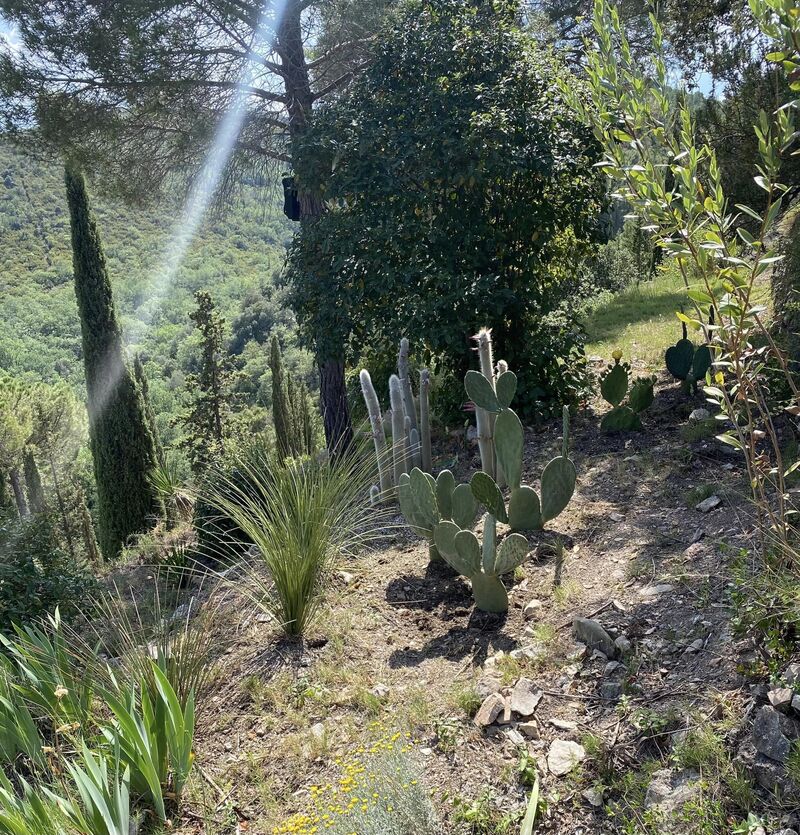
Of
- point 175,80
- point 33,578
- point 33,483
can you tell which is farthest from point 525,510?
point 33,483

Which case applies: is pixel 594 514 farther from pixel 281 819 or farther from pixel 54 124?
pixel 54 124

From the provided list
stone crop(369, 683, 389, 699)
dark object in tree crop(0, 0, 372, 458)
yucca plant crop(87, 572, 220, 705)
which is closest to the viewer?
yucca plant crop(87, 572, 220, 705)

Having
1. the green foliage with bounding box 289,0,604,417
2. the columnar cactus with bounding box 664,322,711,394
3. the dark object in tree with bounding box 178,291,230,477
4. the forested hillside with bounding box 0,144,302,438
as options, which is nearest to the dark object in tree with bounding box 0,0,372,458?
the green foliage with bounding box 289,0,604,417

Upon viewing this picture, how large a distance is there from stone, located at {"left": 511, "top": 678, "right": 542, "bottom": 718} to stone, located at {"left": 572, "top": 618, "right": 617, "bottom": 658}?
0.96 ft

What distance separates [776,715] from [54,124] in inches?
304

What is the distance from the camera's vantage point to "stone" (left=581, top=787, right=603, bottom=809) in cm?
213

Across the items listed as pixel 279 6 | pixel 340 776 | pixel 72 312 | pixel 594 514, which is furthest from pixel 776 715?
pixel 72 312

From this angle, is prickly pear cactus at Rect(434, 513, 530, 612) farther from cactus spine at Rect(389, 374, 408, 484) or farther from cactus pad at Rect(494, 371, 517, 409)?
cactus spine at Rect(389, 374, 408, 484)

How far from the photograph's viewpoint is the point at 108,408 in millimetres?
12875

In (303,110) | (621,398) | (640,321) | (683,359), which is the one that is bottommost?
(621,398)

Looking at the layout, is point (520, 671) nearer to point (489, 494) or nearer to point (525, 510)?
point (489, 494)

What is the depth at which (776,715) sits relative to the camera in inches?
79.7

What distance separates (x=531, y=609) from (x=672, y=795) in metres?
1.28

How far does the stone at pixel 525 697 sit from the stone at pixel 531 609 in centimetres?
54
